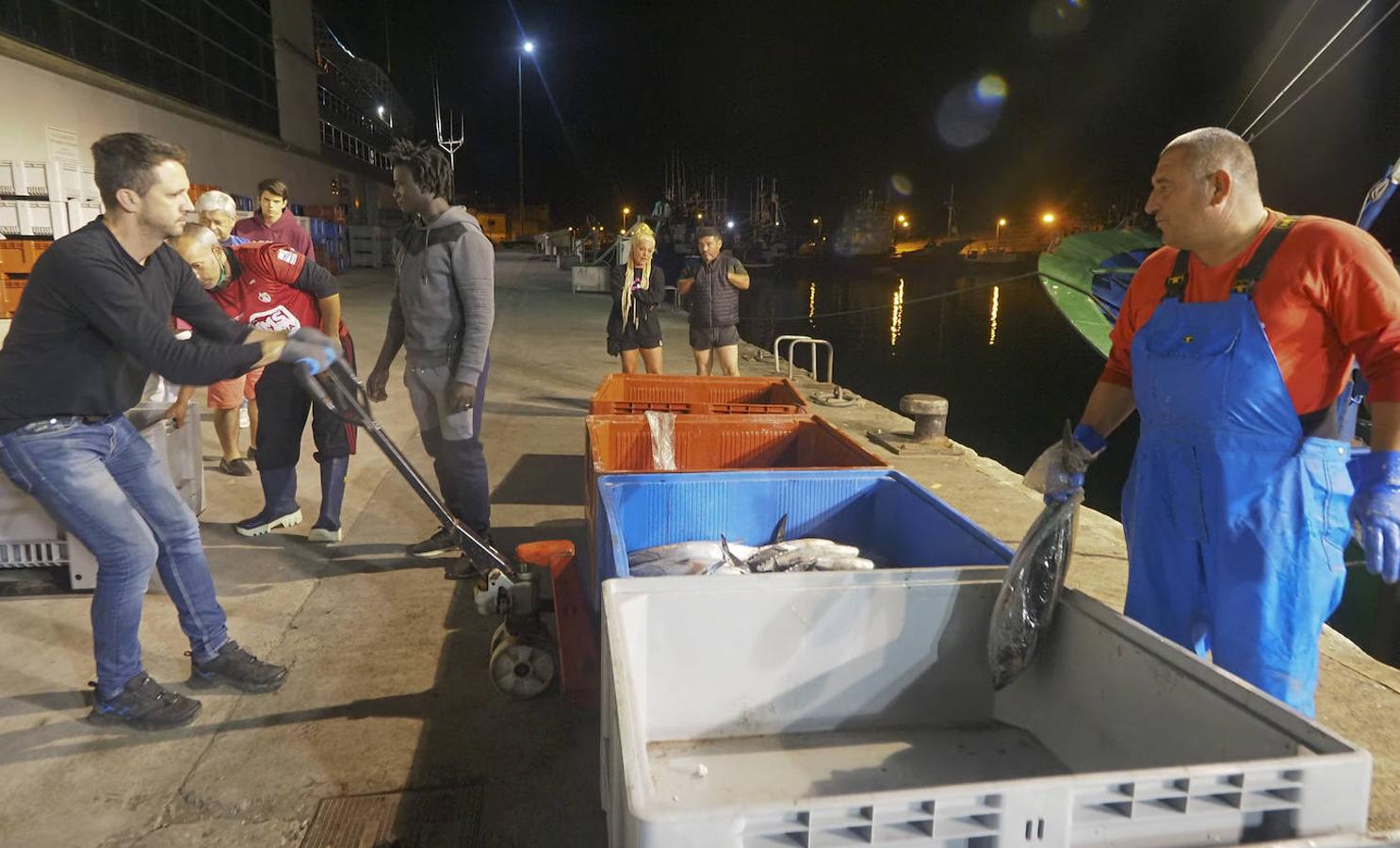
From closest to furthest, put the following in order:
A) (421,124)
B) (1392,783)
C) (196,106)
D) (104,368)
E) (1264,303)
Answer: (1264,303)
(104,368)
(1392,783)
(196,106)
(421,124)

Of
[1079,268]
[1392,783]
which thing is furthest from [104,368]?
[1079,268]

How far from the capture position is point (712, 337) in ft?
26.4

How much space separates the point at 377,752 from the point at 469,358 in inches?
77.4

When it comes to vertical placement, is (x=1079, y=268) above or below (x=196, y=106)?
below

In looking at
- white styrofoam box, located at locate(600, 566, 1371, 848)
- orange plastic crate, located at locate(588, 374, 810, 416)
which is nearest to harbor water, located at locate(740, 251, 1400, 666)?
orange plastic crate, located at locate(588, 374, 810, 416)

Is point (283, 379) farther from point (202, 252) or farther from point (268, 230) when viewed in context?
point (268, 230)

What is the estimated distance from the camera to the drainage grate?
2.38 m

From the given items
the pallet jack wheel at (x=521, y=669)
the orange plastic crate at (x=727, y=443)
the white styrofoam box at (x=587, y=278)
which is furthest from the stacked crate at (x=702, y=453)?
the white styrofoam box at (x=587, y=278)

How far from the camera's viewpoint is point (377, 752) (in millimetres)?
2787

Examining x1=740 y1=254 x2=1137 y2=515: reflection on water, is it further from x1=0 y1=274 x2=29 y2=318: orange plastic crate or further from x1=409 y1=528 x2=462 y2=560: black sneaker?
x1=0 y1=274 x2=29 y2=318: orange plastic crate

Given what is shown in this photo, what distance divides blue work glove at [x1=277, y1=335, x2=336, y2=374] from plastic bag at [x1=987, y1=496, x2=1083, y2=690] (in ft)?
7.39

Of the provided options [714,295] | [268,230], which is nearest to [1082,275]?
[714,295]

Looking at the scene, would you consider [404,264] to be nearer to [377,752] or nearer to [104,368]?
[104,368]

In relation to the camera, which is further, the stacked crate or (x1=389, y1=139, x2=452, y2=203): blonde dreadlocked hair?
(x1=389, y1=139, x2=452, y2=203): blonde dreadlocked hair
